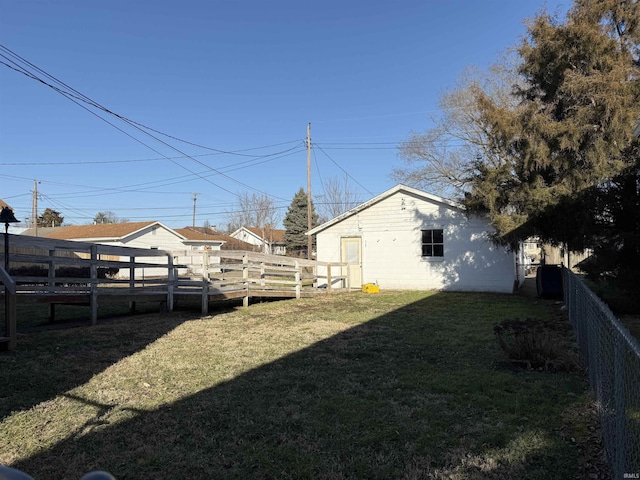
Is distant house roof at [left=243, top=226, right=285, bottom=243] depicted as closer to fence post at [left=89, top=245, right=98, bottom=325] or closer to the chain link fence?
fence post at [left=89, top=245, right=98, bottom=325]

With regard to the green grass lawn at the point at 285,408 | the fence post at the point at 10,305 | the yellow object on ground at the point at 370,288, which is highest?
the fence post at the point at 10,305

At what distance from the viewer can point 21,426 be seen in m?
3.55

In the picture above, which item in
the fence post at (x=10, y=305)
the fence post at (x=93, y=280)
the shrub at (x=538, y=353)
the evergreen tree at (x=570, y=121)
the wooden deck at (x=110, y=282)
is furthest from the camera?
the evergreen tree at (x=570, y=121)

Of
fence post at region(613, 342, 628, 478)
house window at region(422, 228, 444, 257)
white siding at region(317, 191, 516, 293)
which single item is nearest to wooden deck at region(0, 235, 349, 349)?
white siding at region(317, 191, 516, 293)

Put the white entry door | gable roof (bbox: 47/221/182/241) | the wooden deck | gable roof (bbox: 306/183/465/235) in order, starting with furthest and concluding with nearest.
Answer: gable roof (bbox: 47/221/182/241) < the white entry door < gable roof (bbox: 306/183/465/235) < the wooden deck

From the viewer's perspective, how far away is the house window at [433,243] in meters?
15.9

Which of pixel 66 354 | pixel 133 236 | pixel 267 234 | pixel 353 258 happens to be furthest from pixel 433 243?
pixel 267 234

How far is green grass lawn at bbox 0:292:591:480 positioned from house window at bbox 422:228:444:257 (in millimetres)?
9086

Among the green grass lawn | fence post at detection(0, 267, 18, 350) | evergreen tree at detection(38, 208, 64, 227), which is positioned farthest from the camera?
evergreen tree at detection(38, 208, 64, 227)

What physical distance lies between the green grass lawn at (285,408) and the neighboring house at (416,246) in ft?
28.2

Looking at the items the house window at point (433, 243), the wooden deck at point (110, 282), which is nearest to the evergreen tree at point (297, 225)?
the house window at point (433, 243)

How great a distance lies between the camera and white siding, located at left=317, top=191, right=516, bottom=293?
15.0 meters

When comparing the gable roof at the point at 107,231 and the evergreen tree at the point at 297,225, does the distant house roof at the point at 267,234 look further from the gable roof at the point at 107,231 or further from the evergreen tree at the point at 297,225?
the gable roof at the point at 107,231

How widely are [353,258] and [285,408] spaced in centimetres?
1368
